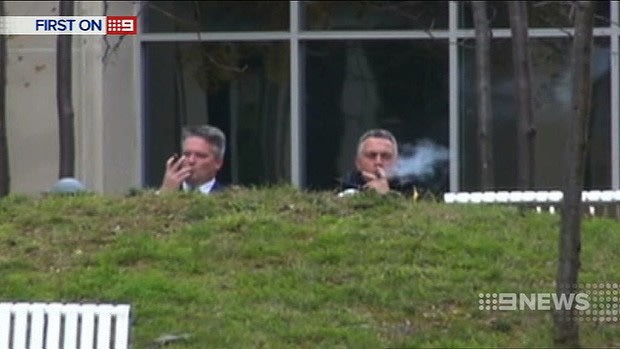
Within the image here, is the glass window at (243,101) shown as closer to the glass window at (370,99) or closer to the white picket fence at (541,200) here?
the glass window at (370,99)

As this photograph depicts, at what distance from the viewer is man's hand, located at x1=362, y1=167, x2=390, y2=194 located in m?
10.9

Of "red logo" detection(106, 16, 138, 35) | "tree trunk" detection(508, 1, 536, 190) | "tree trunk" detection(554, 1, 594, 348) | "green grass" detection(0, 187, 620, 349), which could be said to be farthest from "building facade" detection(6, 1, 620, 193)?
"tree trunk" detection(554, 1, 594, 348)

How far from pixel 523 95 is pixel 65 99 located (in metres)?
3.64

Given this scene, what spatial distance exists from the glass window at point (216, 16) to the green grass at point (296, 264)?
685cm

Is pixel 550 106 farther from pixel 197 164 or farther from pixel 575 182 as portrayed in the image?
pixel 575 182

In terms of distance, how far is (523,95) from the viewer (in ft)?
44.4

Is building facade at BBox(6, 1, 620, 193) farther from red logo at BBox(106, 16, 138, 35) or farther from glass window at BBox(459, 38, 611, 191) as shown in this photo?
red logo at BBox(106, 16, 138, 35)

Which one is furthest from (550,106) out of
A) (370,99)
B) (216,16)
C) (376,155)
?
(376,155)

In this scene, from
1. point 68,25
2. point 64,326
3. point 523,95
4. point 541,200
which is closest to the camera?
point 64,326

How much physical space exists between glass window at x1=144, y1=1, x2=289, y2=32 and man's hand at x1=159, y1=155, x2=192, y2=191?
6.17m

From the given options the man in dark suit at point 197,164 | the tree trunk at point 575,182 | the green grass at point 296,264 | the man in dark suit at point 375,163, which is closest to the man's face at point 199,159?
the man in dark suit at point 197,164

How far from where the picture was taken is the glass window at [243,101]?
688 inches

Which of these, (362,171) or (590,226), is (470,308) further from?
(362,171)

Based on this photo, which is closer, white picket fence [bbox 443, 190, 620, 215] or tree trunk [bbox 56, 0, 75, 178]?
white picket fence [bbox 443, 190, 620, 215]
